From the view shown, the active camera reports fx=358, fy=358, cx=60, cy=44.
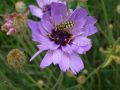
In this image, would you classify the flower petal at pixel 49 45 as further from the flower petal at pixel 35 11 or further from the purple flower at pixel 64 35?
the flower petal at pixel 35 11

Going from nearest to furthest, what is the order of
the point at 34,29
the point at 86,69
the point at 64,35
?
the point at 34,29, the point at 64,35, the point at 86,69

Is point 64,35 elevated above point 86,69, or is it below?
above

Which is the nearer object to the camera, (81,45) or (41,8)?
(81,45)

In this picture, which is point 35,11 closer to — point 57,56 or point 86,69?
point 57,56

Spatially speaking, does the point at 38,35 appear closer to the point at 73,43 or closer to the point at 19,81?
the point at 73,43

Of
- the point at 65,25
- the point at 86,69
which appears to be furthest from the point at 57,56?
the point at 86,69

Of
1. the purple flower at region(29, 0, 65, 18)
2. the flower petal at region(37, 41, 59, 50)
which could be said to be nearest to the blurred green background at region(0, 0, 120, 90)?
the purple flower at region(29, 0, 65, 18)

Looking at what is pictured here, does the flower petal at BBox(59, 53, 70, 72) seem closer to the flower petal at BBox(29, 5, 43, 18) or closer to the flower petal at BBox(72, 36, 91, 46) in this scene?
the flower petal at BBox(72, 36, 91, 46)

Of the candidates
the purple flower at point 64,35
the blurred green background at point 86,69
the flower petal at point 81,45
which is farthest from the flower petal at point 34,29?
the blurred green background at point 86,69
